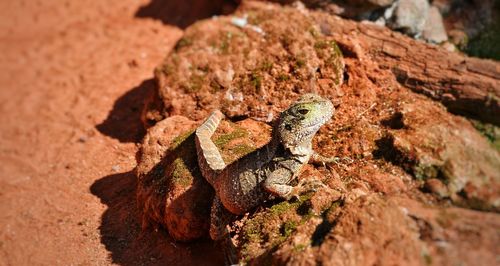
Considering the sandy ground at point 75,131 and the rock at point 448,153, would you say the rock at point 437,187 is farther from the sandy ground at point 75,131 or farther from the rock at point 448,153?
the sandy ground at point 75,131

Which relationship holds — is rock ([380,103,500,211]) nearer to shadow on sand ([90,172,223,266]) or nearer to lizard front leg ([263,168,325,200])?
lizard front leg ([263,168,325,200])

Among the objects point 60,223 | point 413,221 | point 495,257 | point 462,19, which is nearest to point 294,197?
point 413,221

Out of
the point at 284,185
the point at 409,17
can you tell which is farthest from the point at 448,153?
the point at 409,17

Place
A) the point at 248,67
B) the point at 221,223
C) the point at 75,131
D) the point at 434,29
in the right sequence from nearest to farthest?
the point at 221,223 → the point at 248,67 → the point at 434,29 → the point at 75,131

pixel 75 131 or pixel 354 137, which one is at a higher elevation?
pixel 354 137

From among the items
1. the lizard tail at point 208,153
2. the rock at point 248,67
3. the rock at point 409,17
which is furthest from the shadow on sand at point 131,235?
the rock at point 409,17

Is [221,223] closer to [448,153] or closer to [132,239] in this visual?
[132,239]

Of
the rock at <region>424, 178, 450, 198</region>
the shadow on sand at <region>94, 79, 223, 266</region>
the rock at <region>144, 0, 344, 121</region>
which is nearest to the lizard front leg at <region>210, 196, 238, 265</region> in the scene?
the shadow on sand at <region>94, 79, 223, 266</region>
